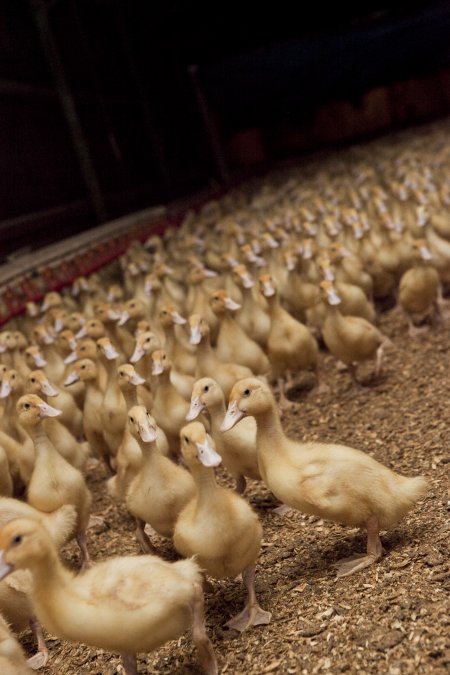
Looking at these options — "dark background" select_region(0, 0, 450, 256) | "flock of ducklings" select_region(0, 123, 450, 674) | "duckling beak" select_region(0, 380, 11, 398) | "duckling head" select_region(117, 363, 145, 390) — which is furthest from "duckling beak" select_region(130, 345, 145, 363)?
"dark background" select_region(0, 0, 450, 256)

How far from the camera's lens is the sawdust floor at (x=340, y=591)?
7.33 feet

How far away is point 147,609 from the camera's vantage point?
6.86 ft

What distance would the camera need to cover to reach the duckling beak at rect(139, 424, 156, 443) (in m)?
2.74

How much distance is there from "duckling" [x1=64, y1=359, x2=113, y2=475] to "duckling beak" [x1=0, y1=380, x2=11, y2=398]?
306 millimetres

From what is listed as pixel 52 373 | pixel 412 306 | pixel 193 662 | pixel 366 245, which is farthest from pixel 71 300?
pixel 193 662

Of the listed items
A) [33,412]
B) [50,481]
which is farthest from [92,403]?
[50,481]

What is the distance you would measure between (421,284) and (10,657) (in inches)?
139

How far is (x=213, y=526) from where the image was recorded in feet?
7.91

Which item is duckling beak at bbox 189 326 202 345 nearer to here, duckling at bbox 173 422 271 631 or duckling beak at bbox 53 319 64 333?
duckling at bbox 173 422 271 631

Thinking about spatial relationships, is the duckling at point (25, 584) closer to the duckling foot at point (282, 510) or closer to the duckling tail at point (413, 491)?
the duckling foot at point (282, 510)

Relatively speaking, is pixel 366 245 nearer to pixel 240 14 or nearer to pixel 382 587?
pixel 382 587

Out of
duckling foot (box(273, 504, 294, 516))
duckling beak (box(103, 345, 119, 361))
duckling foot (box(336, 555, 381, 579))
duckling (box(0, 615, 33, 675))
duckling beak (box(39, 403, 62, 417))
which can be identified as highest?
duckling beak (box(103, 345, 119, 361))

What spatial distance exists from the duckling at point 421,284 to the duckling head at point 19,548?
3.44 m

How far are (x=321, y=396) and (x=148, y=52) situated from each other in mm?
11903
